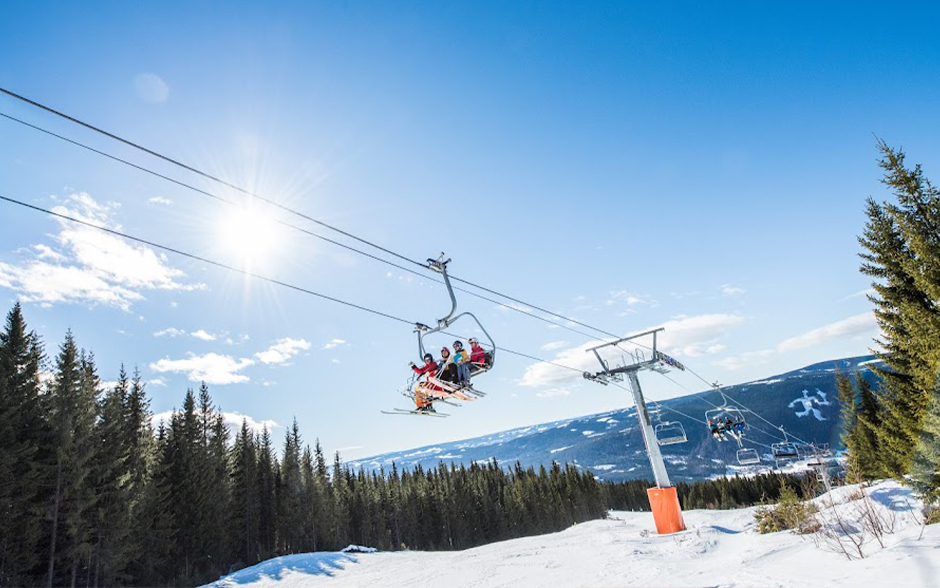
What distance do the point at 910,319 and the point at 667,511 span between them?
12.1 m

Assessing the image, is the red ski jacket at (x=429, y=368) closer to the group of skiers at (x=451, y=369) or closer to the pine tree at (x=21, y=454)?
the group of skiers at (x=451, y=369)

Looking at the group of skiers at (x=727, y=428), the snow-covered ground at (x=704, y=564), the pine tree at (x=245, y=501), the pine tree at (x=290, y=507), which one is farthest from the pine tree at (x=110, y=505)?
the group of skiers at (x=727, y=428)

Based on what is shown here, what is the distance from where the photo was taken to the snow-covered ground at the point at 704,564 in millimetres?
7625

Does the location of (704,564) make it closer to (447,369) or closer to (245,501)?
(447,369)

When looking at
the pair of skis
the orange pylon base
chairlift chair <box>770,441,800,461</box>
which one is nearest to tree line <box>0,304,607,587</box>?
the pair of skis

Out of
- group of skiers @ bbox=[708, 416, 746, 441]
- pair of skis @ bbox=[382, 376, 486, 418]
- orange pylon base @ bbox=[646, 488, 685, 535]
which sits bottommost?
orange pylon base @ bbox=[646, 488, 685, 535]

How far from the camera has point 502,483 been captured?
287 ft

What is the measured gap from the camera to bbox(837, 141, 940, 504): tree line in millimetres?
14898

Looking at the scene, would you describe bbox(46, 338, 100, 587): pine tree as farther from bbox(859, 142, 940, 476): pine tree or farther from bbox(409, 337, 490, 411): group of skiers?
bbox(859, 142, 940, 476): pine tree

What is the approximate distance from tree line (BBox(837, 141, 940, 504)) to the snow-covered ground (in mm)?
2015

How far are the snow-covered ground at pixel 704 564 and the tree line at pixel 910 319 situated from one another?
6.61 feet

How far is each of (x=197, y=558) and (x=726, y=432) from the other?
43.7 metres

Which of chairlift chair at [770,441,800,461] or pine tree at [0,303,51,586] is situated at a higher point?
pine tree at [0,303,51,586]

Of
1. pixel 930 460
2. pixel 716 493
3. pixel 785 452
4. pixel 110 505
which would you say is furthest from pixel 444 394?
pixel 716 493
